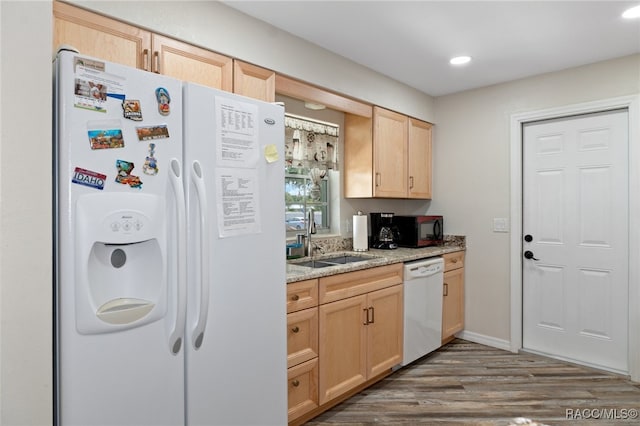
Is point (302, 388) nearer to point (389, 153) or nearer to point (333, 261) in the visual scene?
point (333, 261)

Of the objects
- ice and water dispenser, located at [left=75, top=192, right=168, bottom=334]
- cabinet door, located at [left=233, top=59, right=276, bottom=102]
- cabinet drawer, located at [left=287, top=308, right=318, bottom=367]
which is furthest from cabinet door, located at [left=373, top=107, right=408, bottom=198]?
ice and water dispenser, located at [left=75, top=192, right=168, bottom=334]

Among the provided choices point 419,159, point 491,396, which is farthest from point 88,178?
point 419,159

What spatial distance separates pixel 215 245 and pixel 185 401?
23.0 inches

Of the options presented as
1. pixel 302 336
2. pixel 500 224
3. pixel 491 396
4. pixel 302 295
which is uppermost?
pixel 500 224

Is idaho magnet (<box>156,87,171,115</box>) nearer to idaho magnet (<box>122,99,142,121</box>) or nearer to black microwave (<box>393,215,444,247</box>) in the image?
idaho magnet (<box>122,99,142,121</box>)

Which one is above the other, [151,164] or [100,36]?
[100,36]

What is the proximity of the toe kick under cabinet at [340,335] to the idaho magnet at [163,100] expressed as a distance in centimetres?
114

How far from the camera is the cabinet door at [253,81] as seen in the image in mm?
2215

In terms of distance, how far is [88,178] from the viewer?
1.18 meters

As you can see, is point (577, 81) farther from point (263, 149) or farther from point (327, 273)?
point (263, 149)

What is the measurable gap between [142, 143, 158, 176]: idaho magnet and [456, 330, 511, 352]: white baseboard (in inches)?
135

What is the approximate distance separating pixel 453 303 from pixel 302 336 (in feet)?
6.53

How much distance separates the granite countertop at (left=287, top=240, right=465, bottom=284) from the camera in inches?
88.9

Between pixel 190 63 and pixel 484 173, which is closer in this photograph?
pixel 190 63
